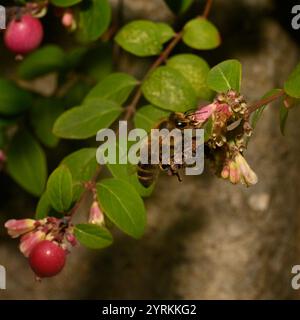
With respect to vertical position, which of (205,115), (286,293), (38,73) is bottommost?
(286,293)

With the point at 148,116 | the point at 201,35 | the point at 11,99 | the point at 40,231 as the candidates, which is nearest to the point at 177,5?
the point at 201,35

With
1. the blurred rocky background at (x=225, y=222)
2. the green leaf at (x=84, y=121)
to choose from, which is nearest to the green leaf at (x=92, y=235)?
the green leaf at (x=84, y=121)

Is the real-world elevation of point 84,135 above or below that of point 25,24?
below

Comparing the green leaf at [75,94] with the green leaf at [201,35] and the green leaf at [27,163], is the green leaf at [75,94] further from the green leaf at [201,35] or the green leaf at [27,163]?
the green leaf at [201,35]

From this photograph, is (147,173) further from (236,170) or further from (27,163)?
(27,163)

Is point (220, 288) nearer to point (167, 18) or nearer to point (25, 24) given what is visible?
point (167, 18)

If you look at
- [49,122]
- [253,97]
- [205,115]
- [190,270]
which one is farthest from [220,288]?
[205,115]
